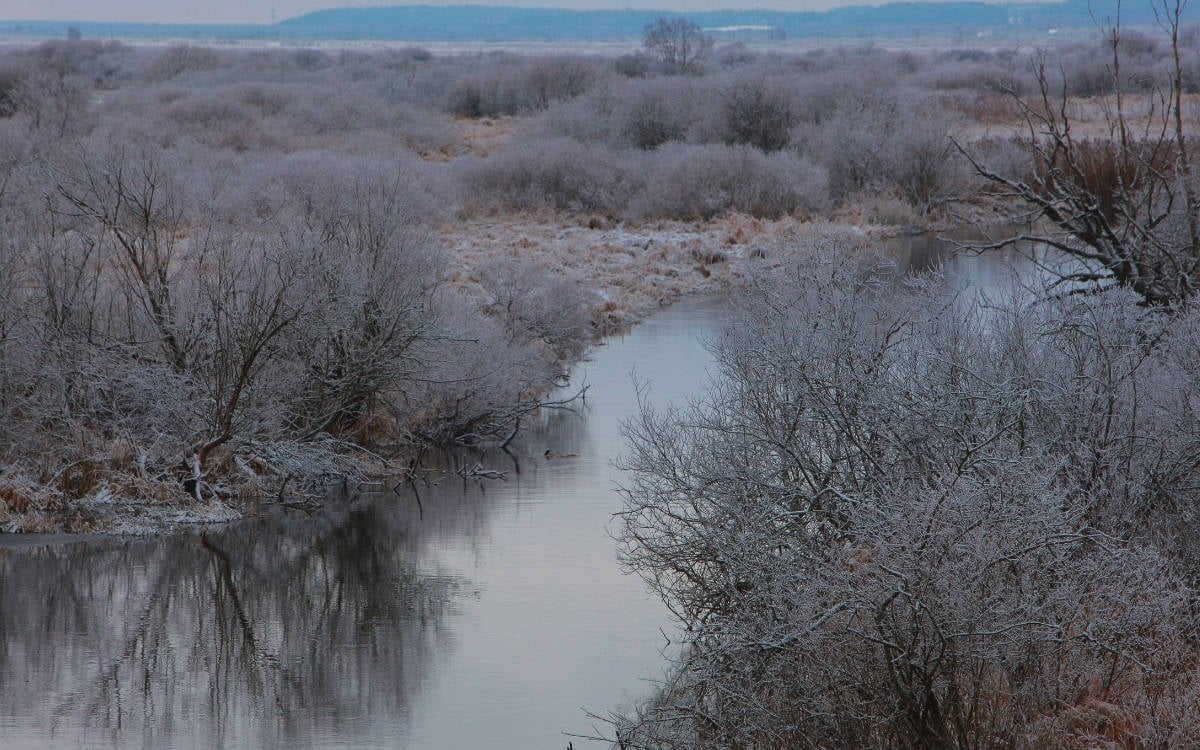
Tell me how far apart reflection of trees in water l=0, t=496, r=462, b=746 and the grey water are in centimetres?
2

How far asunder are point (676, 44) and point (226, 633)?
62264mm

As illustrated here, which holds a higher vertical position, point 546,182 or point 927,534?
point 927,534

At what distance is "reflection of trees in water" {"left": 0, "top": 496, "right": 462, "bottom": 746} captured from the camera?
29.1 feet

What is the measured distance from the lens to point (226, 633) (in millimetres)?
10492

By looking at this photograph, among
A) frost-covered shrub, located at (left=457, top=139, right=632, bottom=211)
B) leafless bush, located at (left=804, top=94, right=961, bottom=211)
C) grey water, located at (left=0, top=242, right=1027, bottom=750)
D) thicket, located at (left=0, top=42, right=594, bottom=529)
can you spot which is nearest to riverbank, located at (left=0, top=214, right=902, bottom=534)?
thicket, located at (left=0, top=42, right=594, bottom=529)

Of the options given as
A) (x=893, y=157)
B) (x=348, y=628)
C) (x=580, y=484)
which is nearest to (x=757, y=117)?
(x=893, y=157)

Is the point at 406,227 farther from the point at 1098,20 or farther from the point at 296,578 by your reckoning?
the point at 1098,20

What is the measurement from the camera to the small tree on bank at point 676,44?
6644cm

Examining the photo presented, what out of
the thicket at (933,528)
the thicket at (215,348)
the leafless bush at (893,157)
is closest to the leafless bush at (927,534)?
the thicket at (933,528)

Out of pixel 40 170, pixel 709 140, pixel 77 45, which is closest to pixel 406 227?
pixel 40 170

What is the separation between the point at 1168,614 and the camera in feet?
23.0

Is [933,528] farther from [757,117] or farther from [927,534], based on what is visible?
[757,117]

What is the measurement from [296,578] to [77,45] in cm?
7558

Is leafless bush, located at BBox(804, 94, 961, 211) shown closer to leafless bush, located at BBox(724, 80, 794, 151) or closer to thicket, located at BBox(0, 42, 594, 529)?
leafless bush, located at BBox(724, 80, 794, 151)
